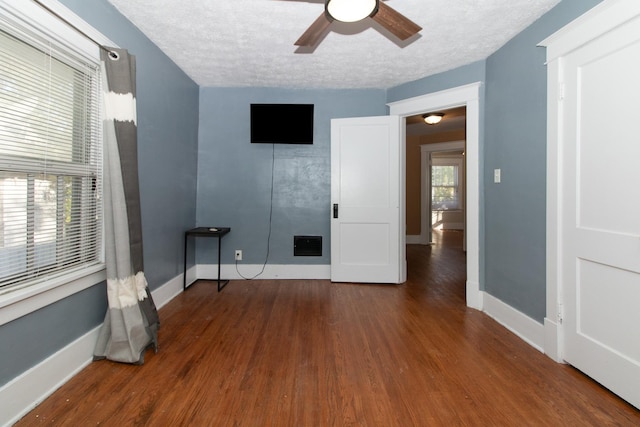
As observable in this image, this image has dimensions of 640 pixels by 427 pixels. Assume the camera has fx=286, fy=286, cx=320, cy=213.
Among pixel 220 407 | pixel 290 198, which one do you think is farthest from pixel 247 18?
pixel 220 407

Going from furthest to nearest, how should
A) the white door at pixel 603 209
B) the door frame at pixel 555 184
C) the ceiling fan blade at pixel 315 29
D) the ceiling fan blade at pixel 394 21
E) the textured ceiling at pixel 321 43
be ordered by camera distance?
the textured ceiling at pixel 321 43
the door frame at pixel 555 184
the ceiling fan blade at pixel 315 29
the ceiling fan blade at pixel 394 21
the white door at pixel 603 209

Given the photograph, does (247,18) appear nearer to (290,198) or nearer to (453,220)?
(290,198)

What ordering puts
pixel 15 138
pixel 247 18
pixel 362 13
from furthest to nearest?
pixel 247 18
pixel 362 13
pixel 15 138

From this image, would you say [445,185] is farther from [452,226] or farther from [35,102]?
[35,102]

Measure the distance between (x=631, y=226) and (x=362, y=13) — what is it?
5.97ft

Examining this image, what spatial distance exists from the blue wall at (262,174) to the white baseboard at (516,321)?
187cm

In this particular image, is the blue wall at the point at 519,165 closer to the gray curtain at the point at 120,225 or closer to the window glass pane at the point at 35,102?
the gray curtain at the point at 120,225

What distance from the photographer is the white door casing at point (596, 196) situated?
150 centimetres

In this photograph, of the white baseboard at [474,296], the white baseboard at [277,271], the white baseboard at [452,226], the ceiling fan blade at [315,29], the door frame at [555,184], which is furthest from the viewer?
the white baseboard at [452,226]

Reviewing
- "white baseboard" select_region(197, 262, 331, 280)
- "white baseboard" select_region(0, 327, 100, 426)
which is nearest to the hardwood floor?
"white baseboard" select_region(0, 327, 100, 426)

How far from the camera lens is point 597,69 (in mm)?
1658

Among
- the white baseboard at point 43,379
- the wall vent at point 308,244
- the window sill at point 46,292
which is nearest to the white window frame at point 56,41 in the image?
the window sill at point 46,292

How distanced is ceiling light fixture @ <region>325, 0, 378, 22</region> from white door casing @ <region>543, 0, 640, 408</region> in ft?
4.27

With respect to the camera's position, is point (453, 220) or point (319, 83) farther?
point (453, 220)
